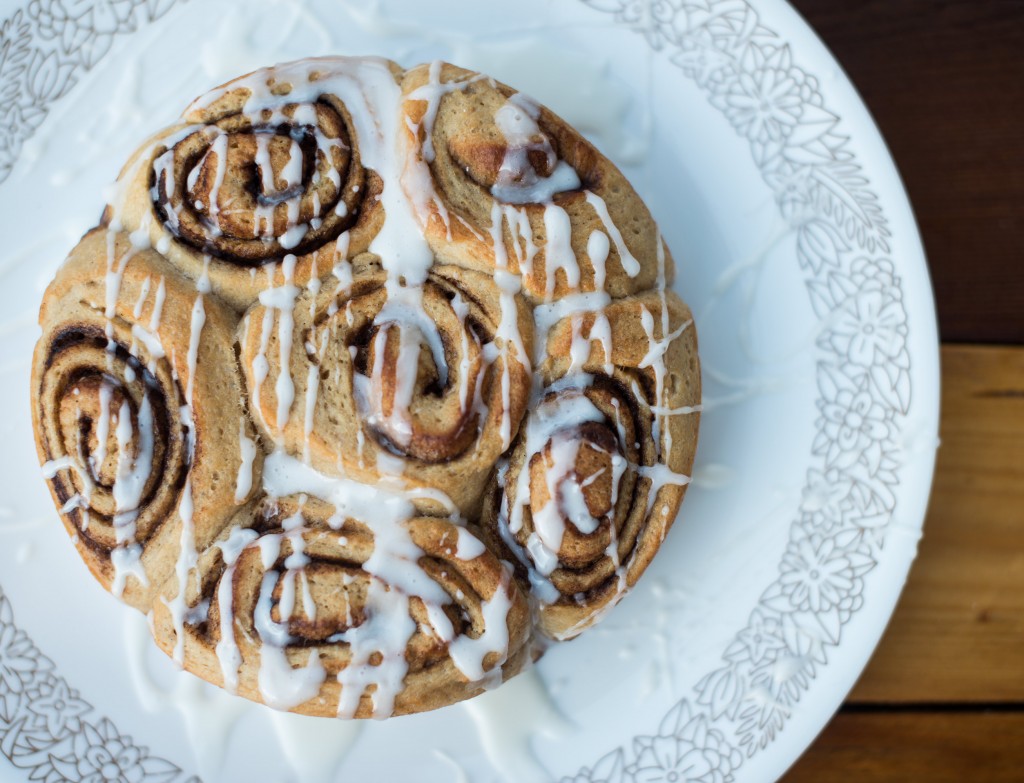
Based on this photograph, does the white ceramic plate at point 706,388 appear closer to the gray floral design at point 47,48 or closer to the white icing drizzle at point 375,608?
the gray floral design at point 47,48

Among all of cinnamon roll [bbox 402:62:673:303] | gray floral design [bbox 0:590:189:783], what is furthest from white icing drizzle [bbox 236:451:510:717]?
gray floral design [bbox 0:590:189:783]

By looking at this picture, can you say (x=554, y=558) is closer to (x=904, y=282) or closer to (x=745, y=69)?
(x=904, y=282)

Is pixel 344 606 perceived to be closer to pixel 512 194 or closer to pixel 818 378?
pixel 512 194

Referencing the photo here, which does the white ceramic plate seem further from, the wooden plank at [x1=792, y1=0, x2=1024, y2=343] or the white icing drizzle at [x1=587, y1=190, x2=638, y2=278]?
the white icing drizzle at [x1=587, y1=190, x2=638, y2=278]

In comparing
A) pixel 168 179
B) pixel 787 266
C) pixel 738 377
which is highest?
pixel 168 179

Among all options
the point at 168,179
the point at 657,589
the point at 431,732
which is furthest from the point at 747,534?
the point at 168,179

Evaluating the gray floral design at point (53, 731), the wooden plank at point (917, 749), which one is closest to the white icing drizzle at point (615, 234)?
the wooden plank at point (917, 749)
